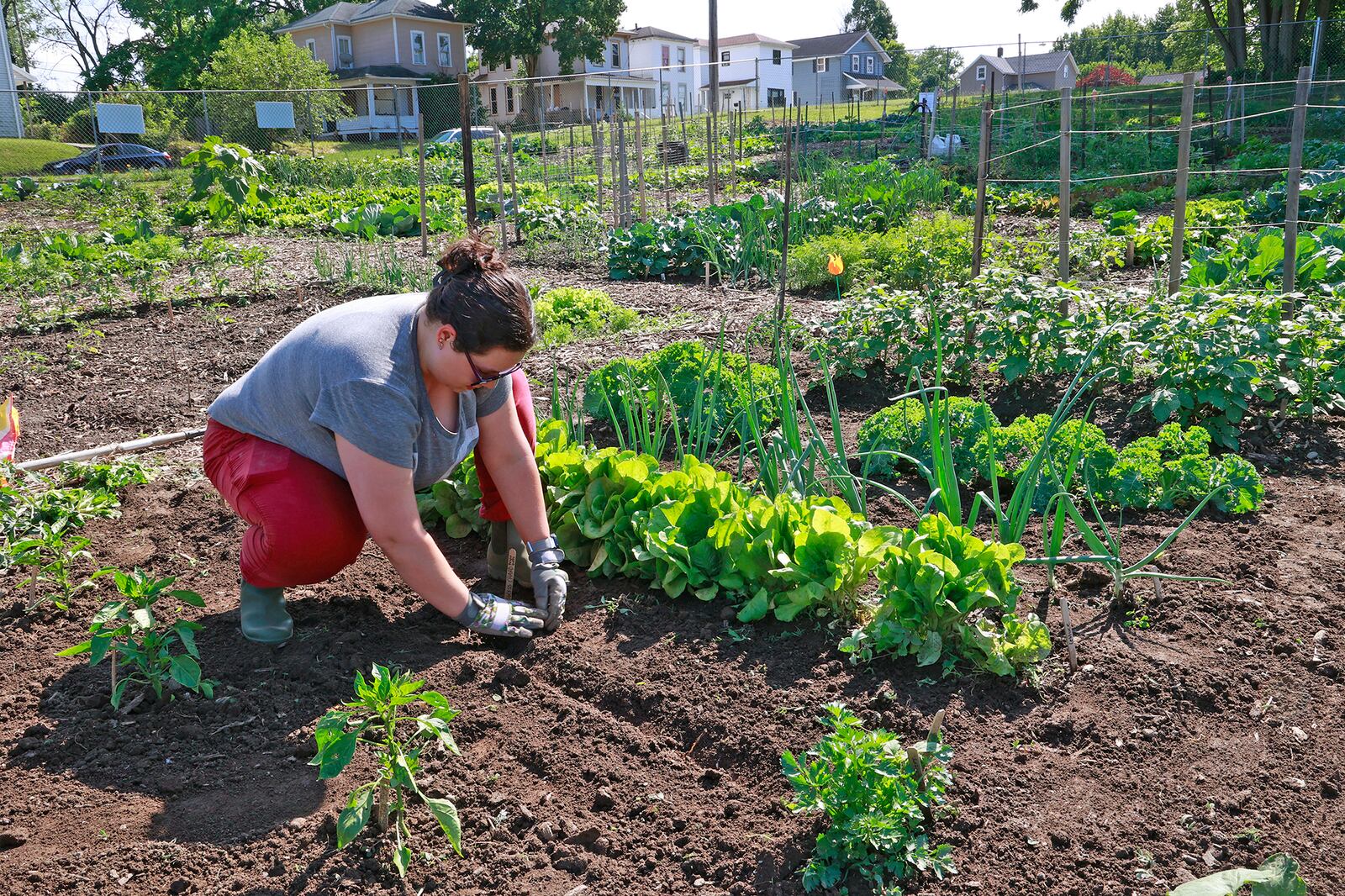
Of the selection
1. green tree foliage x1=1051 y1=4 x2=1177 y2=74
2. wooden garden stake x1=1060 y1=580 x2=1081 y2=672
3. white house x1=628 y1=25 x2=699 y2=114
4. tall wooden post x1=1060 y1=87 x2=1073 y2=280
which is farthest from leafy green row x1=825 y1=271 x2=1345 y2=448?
white house x1=628 y1=25 x2=699 y2=114

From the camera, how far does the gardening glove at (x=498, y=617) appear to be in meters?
2.50

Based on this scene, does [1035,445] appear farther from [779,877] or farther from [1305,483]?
[779,877]

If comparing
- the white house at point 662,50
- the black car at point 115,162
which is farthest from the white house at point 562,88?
the black car at point 115,162

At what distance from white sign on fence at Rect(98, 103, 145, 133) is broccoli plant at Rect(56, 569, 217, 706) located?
1483 cm

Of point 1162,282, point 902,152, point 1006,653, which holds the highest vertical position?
point 902,152

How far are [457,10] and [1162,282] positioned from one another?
126ft

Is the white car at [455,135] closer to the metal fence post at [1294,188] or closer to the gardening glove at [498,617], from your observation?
the metal fence post at [1294,188]

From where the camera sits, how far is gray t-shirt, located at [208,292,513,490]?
2225 mm

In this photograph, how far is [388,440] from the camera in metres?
2.23

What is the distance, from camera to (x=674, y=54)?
188 feet

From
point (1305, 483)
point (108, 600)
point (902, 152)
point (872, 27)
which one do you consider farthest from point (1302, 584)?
point (872, 27)

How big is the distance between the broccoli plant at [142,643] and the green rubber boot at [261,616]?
167mm

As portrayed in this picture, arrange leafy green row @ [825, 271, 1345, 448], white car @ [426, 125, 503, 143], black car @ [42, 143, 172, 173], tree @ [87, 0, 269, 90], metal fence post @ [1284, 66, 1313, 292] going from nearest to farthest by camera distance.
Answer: leafy green row @ [825, 271, 1345, 448] → metal fence post @ [1284, 66, 1313, 292] → black car @ [42, 143, 172, 173] → white car @ [426, 125, 503, 143] → tree @ [87, 0, 269, 90]

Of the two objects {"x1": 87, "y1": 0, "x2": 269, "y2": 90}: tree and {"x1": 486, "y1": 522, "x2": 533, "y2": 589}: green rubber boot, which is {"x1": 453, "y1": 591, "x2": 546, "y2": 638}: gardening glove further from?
{"x1": 87, "y1": 0, "x2": 269, "y2": 90}: tree
